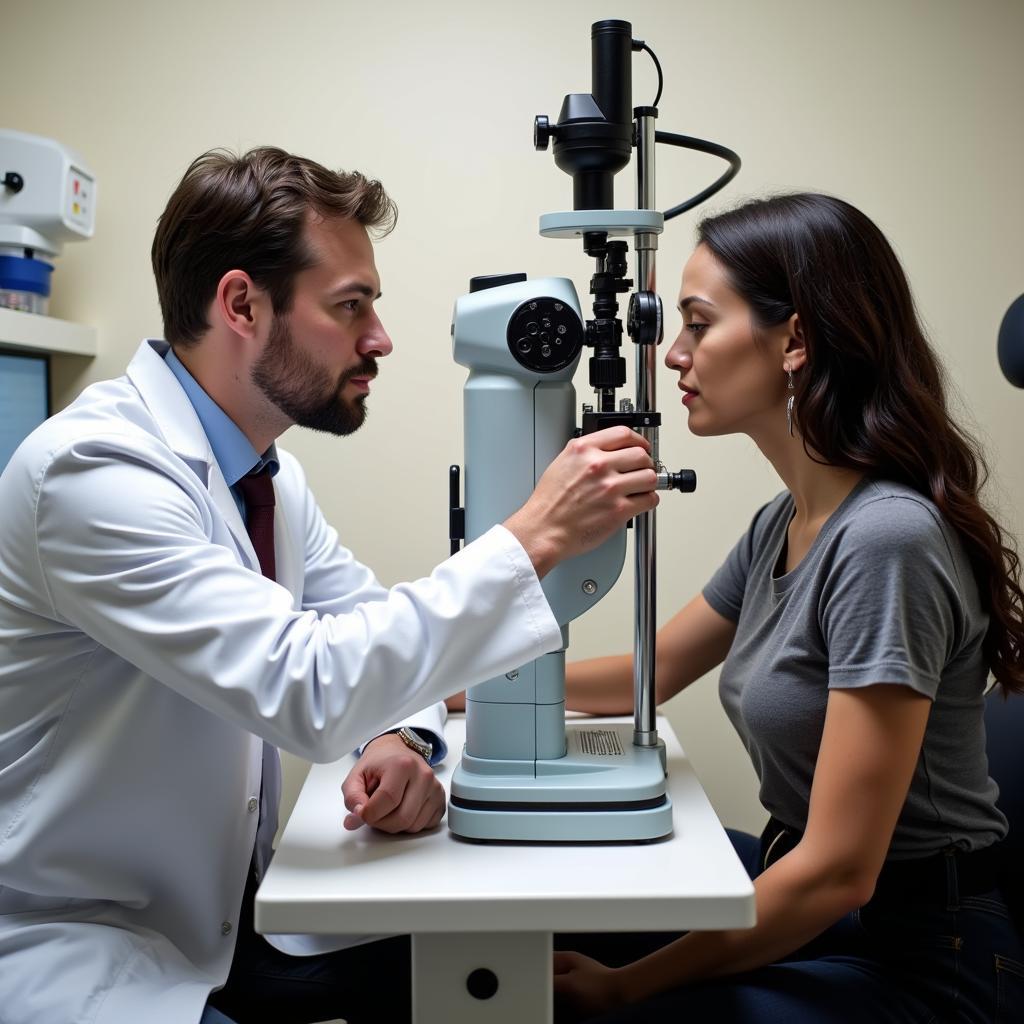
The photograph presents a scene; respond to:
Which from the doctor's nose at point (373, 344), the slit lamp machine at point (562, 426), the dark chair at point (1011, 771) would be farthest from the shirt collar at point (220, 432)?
the dark chair at point (1011, 771)

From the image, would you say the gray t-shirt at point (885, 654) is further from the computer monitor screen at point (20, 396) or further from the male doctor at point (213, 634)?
the computer monitor screen at point (20, 396)

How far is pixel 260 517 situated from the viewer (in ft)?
4.45

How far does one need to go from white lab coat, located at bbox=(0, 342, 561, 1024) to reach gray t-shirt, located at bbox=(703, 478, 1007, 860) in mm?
315

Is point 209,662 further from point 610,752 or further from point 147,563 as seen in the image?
point 610,752

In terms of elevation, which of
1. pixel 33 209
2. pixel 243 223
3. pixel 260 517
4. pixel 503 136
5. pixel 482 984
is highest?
pixel 503 136

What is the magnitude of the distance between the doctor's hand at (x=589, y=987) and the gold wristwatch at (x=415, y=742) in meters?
0.27

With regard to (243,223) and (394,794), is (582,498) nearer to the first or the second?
(394,794)

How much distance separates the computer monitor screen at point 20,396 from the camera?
1.98 m

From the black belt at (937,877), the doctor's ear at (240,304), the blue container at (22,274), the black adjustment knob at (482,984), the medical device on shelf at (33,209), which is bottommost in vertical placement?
the black adjustment knob at (482,984)

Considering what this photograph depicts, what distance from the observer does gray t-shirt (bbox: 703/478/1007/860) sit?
3.52ft

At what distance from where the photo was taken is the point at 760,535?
1.44 m

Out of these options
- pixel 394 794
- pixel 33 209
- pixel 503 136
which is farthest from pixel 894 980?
pixel 33 209

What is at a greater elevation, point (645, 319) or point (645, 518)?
point (645, 319)

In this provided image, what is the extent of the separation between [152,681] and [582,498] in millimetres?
488
